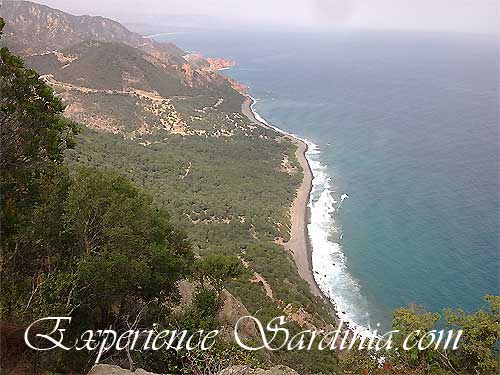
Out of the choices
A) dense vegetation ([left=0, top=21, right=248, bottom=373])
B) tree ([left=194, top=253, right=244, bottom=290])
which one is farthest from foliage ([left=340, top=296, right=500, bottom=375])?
tree ([left=194, top=253, right=244, bottom=290])

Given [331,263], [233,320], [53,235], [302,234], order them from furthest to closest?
[302,234], [331,263], [233,320], [53,235]

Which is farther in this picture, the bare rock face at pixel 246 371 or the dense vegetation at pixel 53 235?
the dense vegetation at pixel 53 235

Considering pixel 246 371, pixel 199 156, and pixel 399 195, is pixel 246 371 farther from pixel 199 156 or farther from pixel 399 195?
pixel 199 156

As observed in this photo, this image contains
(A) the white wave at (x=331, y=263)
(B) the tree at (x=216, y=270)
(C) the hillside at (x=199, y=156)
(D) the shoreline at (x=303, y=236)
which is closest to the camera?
(B) the tree at (x=216, y=270)

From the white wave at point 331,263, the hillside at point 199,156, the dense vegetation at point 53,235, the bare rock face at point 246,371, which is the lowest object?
the white wave at point 331,263

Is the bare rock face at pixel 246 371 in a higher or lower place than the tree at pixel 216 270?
higher

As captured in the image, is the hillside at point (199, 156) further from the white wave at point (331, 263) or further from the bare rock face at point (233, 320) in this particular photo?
the white wave at point (331, 263)

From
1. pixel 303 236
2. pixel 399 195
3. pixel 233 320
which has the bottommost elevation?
pixel 303 236

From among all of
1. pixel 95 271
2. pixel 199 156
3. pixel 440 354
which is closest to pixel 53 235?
pixel 95 271

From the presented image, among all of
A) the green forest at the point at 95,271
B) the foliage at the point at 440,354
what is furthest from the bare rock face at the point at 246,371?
the foliage at the point at 440,354

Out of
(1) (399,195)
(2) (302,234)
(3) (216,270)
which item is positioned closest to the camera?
(3) (216,270)
